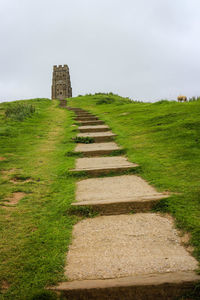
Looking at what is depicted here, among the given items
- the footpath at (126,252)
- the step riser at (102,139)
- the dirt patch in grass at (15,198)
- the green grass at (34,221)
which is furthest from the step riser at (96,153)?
the dirt patch in grass at (15,198)

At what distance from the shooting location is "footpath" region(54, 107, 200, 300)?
170 cm

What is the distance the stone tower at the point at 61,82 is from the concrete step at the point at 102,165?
55.6 meters

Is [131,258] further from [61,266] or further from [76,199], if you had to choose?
[76,199]

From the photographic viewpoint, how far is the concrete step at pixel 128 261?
5.56 feet

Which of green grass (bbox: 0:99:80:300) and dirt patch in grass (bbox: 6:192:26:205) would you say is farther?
dirt patch in grass (bbox: 6:192:26:205)

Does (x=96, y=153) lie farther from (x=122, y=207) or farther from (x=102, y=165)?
(x=122, y=207)

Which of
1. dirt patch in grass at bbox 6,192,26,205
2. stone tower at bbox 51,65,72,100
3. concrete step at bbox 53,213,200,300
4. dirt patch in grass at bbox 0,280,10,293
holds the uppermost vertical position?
stone tower at bbox 51,65,72,100

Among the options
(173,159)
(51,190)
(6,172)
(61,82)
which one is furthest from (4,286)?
(61,82)

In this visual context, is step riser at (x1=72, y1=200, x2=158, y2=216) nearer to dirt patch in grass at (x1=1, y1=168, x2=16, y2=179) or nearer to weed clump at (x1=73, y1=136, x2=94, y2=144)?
dirt patch in grass at (x1=1, y1=168, x2=16, y2=179)

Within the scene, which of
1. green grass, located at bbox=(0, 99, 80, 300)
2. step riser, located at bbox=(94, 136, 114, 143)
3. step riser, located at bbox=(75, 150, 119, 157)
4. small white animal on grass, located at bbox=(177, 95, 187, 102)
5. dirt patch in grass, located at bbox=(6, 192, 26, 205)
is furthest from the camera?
small white animal on grass, located at bbox=(177, 95, 187, 102)

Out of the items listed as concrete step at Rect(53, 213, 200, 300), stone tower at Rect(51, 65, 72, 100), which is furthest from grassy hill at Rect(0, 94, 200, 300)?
stone tower at Rect(51, 65, 72, 100)

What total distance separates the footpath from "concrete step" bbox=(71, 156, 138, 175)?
2.22ft

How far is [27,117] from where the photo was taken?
11.8 m

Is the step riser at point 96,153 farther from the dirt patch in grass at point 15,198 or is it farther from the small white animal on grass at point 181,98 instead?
the small white animal on grass at point 181,98
